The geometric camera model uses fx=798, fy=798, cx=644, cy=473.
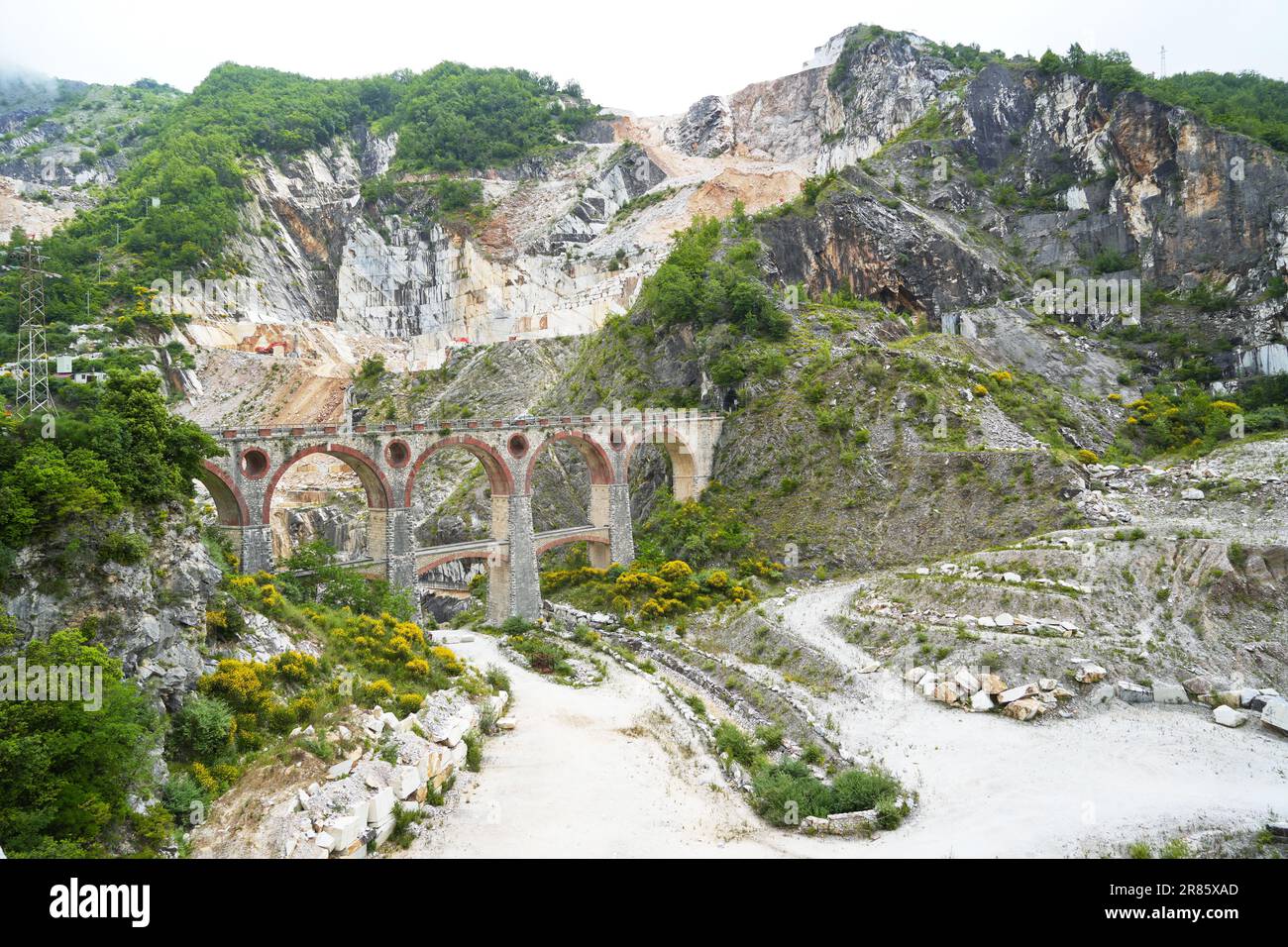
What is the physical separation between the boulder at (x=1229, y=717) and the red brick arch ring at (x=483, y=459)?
30.4 meters

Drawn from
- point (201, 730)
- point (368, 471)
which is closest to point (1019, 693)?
point (201, 730)

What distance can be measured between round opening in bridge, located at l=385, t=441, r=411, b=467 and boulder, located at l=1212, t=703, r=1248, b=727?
32.0m

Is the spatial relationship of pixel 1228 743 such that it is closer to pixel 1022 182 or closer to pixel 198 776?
pixel 198 776

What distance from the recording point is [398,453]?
123 feet

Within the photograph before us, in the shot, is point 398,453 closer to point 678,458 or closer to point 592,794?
point 678,458

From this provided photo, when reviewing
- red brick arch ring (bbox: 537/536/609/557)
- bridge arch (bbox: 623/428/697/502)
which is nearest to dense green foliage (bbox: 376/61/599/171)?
bridge arch (bbox: 623/428/697/502)

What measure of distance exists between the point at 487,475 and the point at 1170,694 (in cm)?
3206

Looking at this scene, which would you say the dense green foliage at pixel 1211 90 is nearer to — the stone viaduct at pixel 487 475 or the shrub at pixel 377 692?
the stone viaduct at pixel 487 475

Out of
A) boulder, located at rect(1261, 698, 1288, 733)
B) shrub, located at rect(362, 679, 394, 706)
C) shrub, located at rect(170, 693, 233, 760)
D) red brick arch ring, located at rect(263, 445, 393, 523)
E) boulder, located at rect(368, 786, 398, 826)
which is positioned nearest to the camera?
shrub, located at rect(170, 693, 233, 760)

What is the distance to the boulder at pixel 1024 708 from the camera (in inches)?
915

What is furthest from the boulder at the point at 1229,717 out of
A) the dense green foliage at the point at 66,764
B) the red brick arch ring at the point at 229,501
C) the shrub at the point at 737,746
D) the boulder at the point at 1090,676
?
the red brick arch ring at the point at 229,501

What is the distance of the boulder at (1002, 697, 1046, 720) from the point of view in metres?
23.2

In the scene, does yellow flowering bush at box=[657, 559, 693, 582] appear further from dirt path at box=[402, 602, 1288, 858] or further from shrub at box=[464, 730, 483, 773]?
shrub at box=[464, 730, 483, 773]

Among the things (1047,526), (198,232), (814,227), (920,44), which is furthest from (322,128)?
(1047,526)
